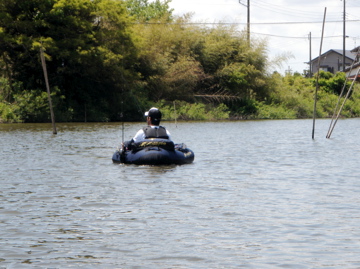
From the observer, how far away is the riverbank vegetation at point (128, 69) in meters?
47.2

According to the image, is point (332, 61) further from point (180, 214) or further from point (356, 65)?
point (180, 214)

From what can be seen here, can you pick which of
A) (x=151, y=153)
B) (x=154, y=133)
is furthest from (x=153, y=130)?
(x=151, y=153)

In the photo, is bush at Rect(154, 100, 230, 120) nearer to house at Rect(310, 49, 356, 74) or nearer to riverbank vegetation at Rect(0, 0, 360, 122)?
riverbank vegetation at Rect(0, 0, 360, 122)

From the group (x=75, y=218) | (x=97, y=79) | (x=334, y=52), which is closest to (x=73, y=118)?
(x=97, y=79)

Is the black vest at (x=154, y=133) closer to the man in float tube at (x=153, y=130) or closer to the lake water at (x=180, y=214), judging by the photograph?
the man in float tube at (x=153, y=130)

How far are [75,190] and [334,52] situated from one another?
108154 mm

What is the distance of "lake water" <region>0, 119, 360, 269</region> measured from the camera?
26.6 ft

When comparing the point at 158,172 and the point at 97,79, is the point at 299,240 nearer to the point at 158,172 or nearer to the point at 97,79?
the point at 158,172

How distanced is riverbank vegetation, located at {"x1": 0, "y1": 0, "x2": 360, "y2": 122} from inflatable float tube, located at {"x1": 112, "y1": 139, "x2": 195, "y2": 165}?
1031 inches

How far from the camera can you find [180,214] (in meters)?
11.0

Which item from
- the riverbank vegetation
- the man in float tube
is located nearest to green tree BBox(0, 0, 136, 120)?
the riverbank vegetation

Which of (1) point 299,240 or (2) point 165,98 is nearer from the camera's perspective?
(1) point 299,240

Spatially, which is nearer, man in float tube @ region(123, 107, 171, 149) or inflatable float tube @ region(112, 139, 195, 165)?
inflatable float tube @ region(112, 139, 195, 165)

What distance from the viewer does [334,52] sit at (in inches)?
4628
